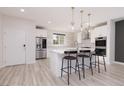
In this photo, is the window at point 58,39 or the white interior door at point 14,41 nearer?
the white interior door at point 14,41

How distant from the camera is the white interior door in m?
4.86

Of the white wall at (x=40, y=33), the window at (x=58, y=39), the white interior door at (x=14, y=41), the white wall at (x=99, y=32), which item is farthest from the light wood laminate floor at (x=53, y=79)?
the window at (x=58, y=39)

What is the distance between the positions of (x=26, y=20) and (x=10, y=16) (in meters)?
0.83

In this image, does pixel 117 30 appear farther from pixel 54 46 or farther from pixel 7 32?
pixel 7 32

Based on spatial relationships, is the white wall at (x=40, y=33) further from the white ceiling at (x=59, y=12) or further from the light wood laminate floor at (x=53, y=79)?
the light wood laminate floor at (x=53, y=79)

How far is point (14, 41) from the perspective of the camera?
5.05 meters

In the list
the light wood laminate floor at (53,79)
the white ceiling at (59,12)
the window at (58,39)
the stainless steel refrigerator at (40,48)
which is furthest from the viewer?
the window at (58,39)

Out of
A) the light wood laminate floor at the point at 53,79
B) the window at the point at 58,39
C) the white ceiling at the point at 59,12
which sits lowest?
the light wood laminate floor at the point at 53,79

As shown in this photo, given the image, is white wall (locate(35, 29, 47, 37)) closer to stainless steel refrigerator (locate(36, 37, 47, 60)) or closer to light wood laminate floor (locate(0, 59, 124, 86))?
stainless steel refrigerator (locate(36, 37, 47, 60))

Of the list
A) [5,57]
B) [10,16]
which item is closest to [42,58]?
[5,57]

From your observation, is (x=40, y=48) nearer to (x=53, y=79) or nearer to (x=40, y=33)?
(x=40, y=33)

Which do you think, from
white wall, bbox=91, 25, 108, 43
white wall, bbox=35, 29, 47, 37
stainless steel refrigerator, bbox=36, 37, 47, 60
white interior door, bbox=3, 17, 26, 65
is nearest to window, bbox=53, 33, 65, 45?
white wall, bbox=35, 29, 47, 37

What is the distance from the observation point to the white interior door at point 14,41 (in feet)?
15.9

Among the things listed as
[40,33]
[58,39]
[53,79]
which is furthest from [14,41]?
[58,39]
